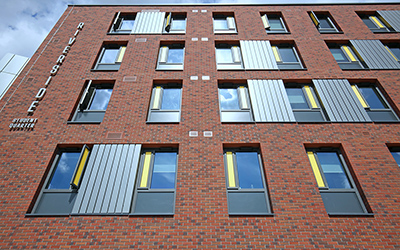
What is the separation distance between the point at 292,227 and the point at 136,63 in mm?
10240

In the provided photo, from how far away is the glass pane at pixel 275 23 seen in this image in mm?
15422

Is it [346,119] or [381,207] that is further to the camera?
[346,119]

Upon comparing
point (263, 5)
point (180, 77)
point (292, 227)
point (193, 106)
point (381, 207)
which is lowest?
point (292, 227)

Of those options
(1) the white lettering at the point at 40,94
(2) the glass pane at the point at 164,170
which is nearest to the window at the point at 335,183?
(2) the glass pane at the point at 164,170

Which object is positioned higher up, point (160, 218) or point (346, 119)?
point (346, 119)

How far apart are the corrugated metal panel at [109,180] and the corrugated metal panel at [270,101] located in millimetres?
5343

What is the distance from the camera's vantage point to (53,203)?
8.08 m

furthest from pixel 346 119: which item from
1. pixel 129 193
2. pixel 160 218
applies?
pixel 129 193

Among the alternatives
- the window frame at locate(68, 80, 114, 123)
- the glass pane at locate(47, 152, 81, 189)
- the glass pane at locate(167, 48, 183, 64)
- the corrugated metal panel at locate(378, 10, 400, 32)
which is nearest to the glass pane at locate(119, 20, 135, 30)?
the glass pane at locate(167, 48, 183, 64)

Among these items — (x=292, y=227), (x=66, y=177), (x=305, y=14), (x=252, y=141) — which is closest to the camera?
(x=292, y=227)

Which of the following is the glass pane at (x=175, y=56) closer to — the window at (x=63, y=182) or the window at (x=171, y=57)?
the window at (x=171, y=57)

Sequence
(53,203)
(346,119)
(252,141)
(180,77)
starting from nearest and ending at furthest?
(53,203) < (252,141) < (346,119) < (180,77)

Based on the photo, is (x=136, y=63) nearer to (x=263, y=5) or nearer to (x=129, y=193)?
(x=129, y=193)

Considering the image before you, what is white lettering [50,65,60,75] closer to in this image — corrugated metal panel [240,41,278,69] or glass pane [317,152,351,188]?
corrugated metal panel [240,41,278,69]
